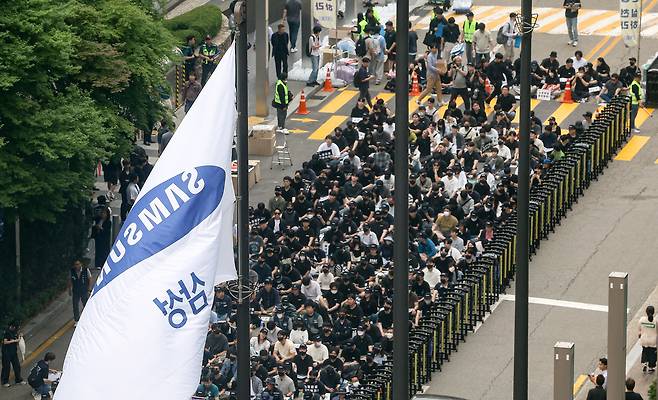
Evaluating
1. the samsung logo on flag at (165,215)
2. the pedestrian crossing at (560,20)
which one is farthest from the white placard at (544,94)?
the samsung logo on flag at (165,215)

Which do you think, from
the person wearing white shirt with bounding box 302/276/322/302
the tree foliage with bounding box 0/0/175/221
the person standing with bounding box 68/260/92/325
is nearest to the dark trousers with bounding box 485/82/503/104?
the tree foliage with bounding box 0/0/175/221

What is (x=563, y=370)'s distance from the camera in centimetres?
2180

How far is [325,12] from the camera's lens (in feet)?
161

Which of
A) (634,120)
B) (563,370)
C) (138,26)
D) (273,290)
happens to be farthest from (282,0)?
(563,370)

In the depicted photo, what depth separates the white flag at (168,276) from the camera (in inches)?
664

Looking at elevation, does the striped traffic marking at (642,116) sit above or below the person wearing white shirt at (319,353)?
below

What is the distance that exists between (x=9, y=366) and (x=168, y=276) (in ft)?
57.0

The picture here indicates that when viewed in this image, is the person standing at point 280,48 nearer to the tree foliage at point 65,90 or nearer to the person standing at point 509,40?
the person standing at point 509,40

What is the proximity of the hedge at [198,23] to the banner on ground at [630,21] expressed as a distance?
Result: 11758 millimetres

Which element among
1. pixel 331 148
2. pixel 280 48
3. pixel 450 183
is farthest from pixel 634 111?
pixel 280 48

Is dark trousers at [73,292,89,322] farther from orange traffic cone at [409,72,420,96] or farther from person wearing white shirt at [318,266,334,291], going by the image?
orange traffic cone at [409,72,420,96]

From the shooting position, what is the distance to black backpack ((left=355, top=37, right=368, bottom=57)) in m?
50.4

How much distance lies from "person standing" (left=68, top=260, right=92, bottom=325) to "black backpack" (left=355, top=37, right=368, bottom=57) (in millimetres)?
16176

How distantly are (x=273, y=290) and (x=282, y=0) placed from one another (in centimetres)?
2480
